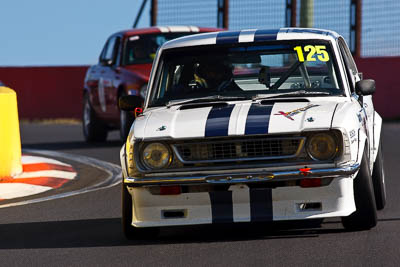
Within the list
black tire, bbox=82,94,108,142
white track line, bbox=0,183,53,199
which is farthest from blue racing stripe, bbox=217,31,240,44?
black tire, bbox=82,94,108,142

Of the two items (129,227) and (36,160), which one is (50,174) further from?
(129,227)

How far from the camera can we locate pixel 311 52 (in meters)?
8.48

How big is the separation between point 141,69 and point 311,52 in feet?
25.1

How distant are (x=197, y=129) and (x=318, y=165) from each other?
31.7 inches

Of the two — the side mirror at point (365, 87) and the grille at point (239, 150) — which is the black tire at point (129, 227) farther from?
the side mirror at point (365, 87)

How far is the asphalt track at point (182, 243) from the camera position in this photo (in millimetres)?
6691

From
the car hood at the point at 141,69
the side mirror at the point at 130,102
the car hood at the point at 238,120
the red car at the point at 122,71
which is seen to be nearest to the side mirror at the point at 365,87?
the car hood at the point at 238,120

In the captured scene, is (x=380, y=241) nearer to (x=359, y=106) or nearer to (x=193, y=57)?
(x=359, y=106)

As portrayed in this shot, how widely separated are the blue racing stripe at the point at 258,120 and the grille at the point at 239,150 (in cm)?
6

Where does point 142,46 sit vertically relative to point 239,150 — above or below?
below

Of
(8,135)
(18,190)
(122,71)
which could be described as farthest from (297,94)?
(122,71)

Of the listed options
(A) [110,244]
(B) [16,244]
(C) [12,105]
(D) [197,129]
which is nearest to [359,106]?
(D) [197,129]

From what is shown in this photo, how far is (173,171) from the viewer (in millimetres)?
7320

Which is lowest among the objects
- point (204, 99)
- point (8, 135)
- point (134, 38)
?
point (8, 135)
